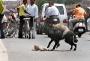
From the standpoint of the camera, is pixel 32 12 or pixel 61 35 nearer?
pixel 61 35

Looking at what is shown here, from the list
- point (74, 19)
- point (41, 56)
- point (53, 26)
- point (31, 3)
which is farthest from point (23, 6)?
point (41, 56)

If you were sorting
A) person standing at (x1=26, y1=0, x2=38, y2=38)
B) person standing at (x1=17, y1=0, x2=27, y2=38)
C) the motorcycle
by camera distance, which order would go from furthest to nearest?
the motorcycle
person standing at (x1=17, y1=0, x2=27, y2=38)
person standing at (x1=26, y1=0, x2=38, y2=38)

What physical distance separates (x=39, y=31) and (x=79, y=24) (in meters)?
5.47

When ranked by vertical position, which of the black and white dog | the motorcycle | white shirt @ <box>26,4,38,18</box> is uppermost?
white shirt @ <box>26,4,38,18</box>

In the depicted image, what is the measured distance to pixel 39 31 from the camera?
31.4 meters

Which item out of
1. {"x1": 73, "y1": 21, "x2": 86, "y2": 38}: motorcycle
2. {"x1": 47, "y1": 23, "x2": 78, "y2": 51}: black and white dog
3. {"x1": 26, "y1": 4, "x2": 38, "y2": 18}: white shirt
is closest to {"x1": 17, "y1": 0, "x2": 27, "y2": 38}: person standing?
{"x1": 26, "y1": 4, "x2": 38, "y2": 18}: white shirt

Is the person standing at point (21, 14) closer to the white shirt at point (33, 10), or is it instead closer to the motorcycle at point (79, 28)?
the white shirt at point (33, 10)

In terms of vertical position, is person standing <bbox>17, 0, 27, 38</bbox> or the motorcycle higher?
person standing <bbox>17, 0, 27, 38</bbox>

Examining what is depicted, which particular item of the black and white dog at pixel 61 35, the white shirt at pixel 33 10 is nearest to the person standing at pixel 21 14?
the white shirt at pixel 33 10

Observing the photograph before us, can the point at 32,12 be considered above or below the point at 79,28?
above

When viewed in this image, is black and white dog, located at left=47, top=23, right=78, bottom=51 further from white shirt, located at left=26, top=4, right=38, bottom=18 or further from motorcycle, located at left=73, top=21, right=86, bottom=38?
motorcycle, located at left=73, top=21, right=86, bottom=38

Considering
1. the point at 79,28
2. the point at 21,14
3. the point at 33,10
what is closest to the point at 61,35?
the point at 33,10

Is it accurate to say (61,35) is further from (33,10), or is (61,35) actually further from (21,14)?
(21,14)

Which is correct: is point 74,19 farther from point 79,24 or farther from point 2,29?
point 2,29
